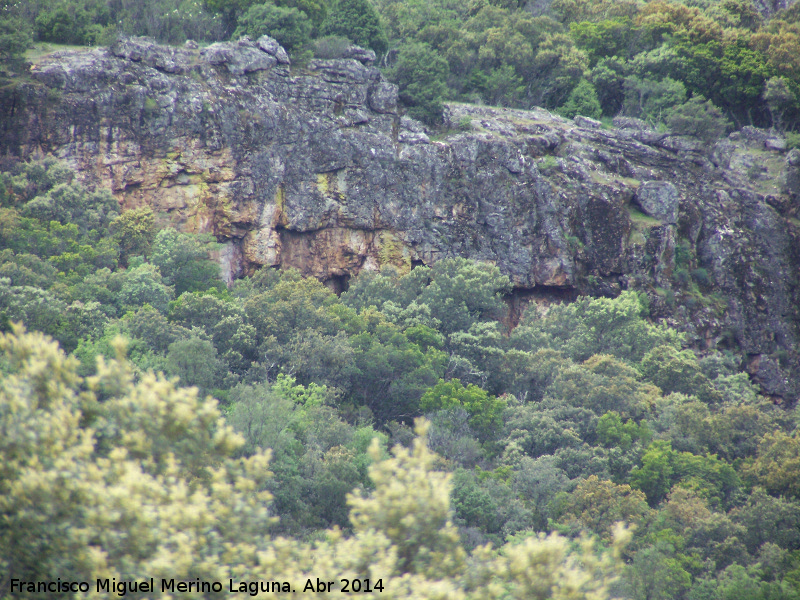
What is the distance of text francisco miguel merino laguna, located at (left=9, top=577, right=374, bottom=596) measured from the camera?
416 inches

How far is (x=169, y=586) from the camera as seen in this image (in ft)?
35.1

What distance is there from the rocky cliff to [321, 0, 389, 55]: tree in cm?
415

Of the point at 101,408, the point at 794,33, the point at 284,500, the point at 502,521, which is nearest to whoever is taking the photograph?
the point at 101,408

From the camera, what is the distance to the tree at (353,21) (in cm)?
5703

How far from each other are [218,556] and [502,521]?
17.6 meters

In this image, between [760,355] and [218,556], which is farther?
[760,355]

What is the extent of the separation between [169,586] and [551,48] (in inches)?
2407

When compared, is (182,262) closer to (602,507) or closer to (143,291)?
(143,291)

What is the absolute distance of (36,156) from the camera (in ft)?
139

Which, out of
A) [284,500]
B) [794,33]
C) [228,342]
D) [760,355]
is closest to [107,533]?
[284,500]

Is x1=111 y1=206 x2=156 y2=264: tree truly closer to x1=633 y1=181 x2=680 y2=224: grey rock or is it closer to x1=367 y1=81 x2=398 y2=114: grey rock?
x1=367 y1=81 x2=398 y2=114: grey rock

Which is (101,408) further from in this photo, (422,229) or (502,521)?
(422,229)

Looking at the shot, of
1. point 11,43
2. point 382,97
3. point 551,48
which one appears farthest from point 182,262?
point 551,48

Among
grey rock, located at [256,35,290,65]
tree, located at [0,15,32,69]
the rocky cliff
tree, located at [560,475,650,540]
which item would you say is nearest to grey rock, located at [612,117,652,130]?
the rocky cliff
